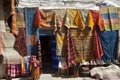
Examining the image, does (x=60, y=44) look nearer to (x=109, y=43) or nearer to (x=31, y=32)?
(x=31, y=32)

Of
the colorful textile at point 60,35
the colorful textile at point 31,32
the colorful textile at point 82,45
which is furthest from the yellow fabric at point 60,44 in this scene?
the colorful textile at point 31,32

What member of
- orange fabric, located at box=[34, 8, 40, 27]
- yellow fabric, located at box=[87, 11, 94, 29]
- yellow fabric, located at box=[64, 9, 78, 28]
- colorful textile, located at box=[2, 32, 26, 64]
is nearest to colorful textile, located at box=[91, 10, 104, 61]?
yellow fabric, located at box=[87, 11, 94, 29]

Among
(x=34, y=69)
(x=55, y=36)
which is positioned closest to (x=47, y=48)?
(x=55, y=36)

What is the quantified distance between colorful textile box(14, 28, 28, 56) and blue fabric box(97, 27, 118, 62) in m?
3.33

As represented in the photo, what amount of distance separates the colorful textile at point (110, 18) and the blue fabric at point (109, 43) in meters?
0.25

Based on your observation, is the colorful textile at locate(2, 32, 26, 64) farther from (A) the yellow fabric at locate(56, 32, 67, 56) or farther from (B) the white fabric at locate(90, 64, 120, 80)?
(B) the white fabric at locate(90, 64, 120, 80)

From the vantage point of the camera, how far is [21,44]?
42.2ft

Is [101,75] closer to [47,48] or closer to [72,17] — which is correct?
[72,17]

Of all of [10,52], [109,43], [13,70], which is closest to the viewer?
[10,52]

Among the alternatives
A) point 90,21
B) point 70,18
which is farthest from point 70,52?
point 90,21

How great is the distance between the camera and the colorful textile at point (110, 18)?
13.8 metres

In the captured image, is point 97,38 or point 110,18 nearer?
point 97,38

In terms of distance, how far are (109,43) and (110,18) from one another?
44.2 inches

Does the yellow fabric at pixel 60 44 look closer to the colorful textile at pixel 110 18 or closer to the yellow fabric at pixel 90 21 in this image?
the yellow fabric at pixel 90 21
